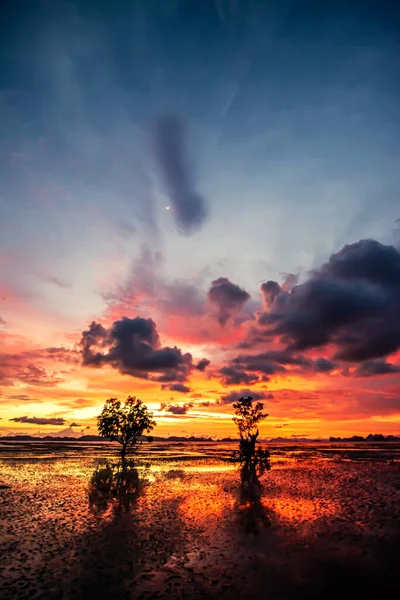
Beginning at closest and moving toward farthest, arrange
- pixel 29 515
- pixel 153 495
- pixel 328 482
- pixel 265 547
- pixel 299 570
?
pixel 299 570 < pixel 265 547 < pixel 29 515 < pixel 153 495 < pixel 328 482

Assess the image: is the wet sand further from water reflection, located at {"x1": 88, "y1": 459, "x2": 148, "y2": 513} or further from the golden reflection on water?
water reflection, located at {"x1": 88, "y1": 459, "x2": 148, "y2": 513}

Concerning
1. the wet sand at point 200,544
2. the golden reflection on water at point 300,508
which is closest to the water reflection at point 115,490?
the wet sand at point 200,544

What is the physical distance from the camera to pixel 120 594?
10758mm

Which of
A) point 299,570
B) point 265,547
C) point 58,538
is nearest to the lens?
point 299,570

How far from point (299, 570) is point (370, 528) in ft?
23.5

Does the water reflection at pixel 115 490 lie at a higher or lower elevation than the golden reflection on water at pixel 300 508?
higher

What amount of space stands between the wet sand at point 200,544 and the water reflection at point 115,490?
0.69 feet

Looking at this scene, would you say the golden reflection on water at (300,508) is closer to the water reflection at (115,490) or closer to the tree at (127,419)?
the water reflection at (115,490)

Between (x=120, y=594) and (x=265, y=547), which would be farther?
(x=265, y=547)

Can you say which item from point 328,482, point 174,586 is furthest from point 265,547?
point 328,482

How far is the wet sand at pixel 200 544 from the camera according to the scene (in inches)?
441

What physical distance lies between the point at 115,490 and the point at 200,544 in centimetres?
1754

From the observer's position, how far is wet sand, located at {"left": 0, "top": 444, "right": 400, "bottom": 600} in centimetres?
1121

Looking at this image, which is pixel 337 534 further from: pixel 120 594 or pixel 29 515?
pixel 29 515
